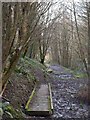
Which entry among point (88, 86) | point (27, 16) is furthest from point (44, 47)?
point (27, 16)

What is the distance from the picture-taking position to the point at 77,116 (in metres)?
6.88

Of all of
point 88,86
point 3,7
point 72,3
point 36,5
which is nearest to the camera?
point 3,7

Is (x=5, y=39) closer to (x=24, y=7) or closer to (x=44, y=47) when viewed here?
(x=24, y=7)

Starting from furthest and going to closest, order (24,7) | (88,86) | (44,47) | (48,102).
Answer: (44,47)
(88,86)
(48,102)
(24,7)

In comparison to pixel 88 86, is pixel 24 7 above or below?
above

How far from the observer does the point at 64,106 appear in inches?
319

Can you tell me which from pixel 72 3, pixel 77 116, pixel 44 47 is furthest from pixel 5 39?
pixel 44 47

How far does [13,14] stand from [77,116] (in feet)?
10.7

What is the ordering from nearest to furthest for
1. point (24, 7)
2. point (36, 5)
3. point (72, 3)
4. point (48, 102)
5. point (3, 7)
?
point (3, 7)
point (24, 7)
point (36, 5)
point (48, 102)
point (72, 3)

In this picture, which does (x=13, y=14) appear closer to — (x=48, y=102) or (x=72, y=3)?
(x=48, y=102)

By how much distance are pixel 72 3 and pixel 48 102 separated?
561 centimetres

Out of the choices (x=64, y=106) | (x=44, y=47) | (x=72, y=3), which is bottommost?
(x=64, y=106)

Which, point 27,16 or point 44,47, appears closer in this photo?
point 27,16

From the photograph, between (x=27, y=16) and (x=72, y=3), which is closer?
(x=27, y=16)
